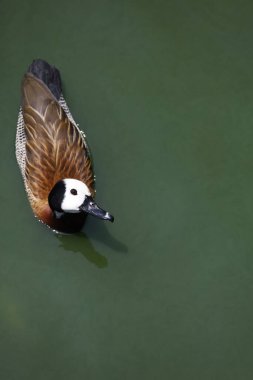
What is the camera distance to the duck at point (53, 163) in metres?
2.90

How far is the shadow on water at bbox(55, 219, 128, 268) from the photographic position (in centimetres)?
305

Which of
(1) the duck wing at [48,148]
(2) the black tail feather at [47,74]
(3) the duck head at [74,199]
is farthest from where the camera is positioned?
(2) the black tail feather at [47,74]

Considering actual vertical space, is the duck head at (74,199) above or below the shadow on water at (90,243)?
above

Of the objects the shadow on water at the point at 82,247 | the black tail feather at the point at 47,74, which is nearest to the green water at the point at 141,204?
the shadow on water at the point at 82,247

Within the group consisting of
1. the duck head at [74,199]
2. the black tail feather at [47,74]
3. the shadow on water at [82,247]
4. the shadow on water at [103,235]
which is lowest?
the shadow on water at [82,247]

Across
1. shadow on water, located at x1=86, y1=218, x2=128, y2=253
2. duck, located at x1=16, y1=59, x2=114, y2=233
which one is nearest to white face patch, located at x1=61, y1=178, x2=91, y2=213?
duck, located at x1=16, y1=59, x2=114, y2=233

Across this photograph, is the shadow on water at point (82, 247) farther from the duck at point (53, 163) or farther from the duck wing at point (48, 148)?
the duck wing at point (48, 148)

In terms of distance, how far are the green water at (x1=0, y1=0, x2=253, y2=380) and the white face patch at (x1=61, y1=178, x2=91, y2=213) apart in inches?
10.2

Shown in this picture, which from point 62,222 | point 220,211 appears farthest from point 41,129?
point 220,211

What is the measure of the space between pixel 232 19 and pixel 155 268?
128 centimetres

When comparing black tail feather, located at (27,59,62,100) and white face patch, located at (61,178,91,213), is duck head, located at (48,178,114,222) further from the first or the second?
black tail feather, located at (27,59,62,100)

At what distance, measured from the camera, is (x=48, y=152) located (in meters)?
2.97

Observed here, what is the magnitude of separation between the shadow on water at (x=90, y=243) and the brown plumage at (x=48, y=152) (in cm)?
9

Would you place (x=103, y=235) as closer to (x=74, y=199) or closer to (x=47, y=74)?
(x=74, y=199)
